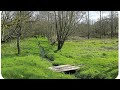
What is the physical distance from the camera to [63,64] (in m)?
3.15

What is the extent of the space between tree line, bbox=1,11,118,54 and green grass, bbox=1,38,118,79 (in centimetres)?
6

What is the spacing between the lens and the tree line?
316cm

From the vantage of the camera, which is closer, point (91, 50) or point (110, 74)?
point (110, 74)

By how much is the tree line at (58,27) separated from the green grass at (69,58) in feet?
0.21

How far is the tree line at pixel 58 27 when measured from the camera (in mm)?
3158

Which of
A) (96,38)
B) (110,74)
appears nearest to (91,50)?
(96,38)

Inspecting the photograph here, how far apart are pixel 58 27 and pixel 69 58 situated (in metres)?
0.36

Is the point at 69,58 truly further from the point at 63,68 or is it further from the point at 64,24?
the point at 64,24

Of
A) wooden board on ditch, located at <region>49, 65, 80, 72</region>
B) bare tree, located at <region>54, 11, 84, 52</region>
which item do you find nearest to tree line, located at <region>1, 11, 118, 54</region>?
bare tree, located at <region>54, 11, 84, 52</region>

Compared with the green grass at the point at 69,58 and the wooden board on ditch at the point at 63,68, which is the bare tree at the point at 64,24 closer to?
the green grass at the point at 69,58

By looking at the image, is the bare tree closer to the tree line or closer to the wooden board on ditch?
the tree line

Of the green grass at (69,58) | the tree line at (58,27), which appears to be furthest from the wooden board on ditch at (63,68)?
the tree line at (58,27)
